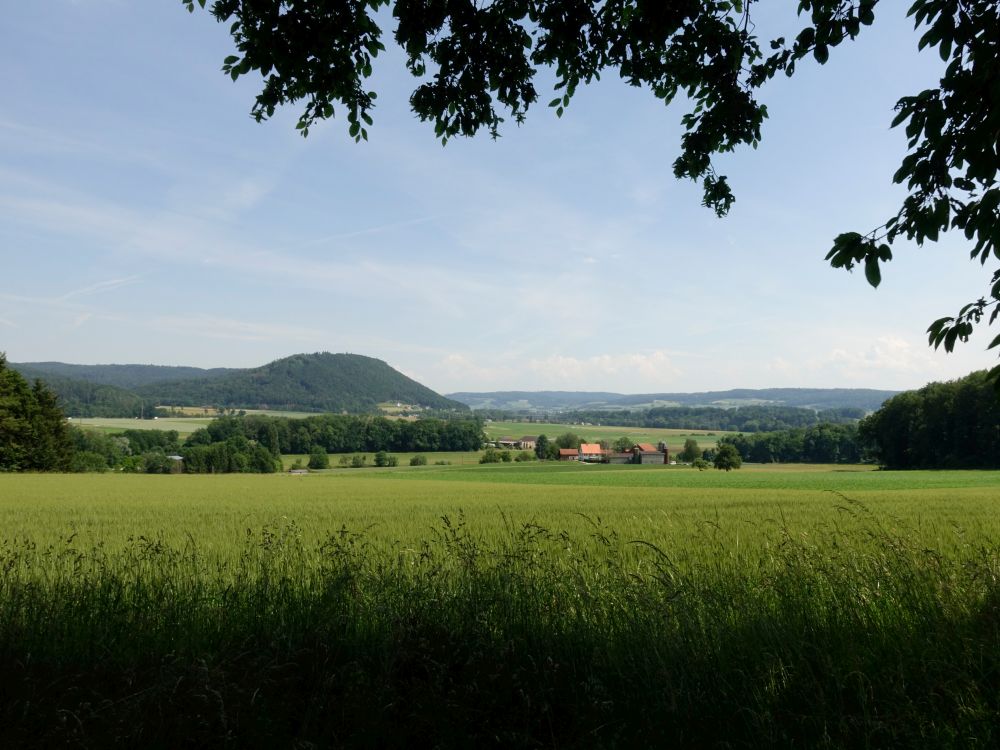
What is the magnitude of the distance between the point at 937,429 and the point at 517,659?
3797 inches

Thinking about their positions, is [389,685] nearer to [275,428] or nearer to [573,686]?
[573,686]

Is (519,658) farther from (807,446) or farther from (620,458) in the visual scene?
(807,446)

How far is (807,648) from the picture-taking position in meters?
4.32

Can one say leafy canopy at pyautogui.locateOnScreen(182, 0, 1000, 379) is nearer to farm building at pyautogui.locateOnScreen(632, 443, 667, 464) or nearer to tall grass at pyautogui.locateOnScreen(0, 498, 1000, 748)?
tall grass at pyautogui.locateOnScreen(0, 498, 1000, 748)

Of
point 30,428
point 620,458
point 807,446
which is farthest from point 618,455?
point 30,428

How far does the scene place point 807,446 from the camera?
112938mm

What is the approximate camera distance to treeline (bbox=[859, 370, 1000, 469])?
76625 millimetres

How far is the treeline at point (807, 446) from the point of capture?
10712cm

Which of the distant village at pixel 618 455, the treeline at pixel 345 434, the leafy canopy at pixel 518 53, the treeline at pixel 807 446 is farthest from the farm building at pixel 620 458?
the leafy canopy at pixel 518 53

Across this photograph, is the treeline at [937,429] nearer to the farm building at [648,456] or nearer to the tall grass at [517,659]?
the farm building at [648,456]

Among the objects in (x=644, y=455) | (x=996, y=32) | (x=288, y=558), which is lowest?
(x=644, y=455)

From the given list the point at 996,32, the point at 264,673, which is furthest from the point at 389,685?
the point at 996,32

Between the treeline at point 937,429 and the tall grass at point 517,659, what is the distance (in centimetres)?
8558

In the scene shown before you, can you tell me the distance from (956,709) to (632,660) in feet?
5.68
